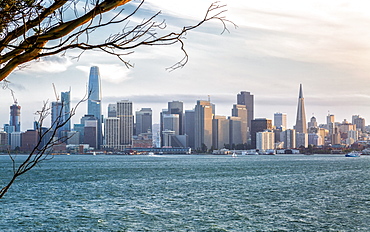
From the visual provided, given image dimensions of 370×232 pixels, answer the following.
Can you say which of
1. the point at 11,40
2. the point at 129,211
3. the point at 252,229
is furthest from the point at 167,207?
the point at 11,40

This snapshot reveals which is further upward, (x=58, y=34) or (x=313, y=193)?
(x=58, y=34)

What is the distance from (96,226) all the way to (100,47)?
19.3 metres

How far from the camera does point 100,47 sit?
3.22 m

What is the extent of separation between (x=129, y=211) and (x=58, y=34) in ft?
78.9

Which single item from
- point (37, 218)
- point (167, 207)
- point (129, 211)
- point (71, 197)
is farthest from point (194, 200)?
point (37, 218)

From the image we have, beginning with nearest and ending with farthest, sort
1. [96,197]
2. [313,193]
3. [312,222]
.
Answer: [312,222], [96,197], [313,193]

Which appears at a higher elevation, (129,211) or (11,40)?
(11,40)

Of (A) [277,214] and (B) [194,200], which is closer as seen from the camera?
(A) [277,214]

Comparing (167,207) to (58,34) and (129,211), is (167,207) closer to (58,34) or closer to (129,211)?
(129,211)

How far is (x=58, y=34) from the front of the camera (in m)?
3.21

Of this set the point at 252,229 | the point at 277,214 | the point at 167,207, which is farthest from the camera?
the point at 167,207

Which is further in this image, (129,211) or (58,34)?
(129,211)

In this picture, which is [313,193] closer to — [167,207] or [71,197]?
[167,207]

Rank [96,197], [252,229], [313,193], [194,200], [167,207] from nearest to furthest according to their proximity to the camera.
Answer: [252,229] → [167,207] → [194,200] → [96,197] → [313,193]
